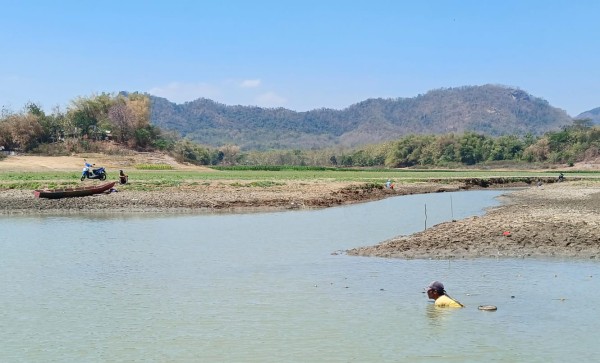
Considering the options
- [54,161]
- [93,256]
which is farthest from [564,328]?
[54,161]

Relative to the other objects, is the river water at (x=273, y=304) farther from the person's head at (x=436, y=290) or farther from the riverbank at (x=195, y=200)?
the riverbank at (x=195, y=200)

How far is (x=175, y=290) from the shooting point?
15883mm

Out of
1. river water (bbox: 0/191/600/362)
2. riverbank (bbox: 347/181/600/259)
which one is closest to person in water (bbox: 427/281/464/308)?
river water (bbox: 0/191/600/362)

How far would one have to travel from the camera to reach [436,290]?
14.0 meters

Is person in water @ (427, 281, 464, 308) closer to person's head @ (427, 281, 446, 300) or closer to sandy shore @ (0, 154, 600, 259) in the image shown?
person's head @ (427, 281, 446, 300)

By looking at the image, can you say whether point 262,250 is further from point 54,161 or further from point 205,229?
point 54,161

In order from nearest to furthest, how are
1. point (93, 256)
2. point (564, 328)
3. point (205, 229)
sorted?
point (564, 328)
point (93, 256)
point (205, 229)

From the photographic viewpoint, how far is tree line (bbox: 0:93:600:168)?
283 ft

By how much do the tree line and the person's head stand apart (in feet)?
245

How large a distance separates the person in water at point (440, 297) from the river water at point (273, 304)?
0.20 m

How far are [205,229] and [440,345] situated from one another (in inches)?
714

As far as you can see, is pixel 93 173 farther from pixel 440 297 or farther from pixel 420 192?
pixel 440 297

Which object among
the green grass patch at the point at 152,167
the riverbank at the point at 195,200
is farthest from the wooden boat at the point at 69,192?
the green grass patch at the point at 152,167

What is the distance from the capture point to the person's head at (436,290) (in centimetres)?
1397
